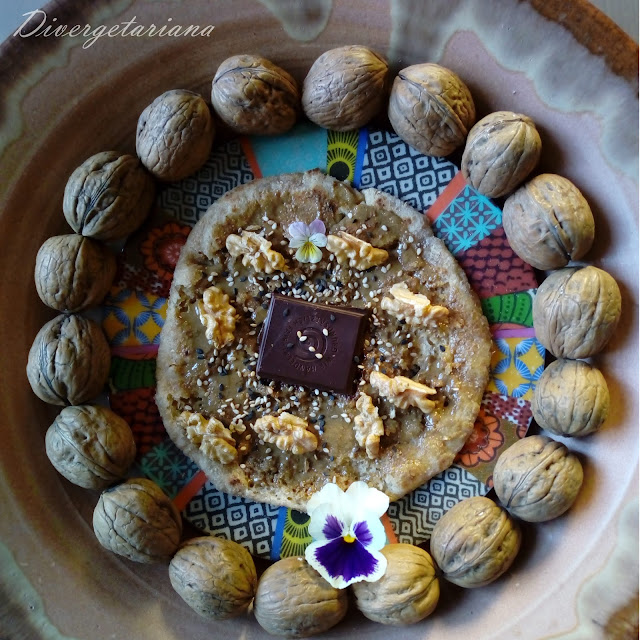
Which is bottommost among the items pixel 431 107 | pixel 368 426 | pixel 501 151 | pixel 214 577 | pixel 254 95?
pixel 214 577

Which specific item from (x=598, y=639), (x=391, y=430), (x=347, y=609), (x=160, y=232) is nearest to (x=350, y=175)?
(x=160, y=232)

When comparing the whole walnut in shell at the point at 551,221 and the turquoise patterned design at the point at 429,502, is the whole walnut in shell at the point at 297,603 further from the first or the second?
the whole walnut in shell at the point at 551,221

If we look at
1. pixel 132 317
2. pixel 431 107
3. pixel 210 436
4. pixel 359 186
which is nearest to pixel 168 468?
pixel 210 436

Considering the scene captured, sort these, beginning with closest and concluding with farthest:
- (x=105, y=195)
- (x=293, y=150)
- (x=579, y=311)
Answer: (x=579, y=311) < (x=105, y=195) < (x=293, y=150)

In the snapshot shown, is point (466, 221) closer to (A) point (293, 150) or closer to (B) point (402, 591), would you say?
(A) point (293, 150)

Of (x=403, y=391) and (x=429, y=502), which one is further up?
(x=403, y=391)

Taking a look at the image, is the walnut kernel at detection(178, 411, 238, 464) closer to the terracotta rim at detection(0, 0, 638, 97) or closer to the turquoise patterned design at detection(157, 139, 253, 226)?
the turquoise patterned design at detection(157, 139, 253, 226)
